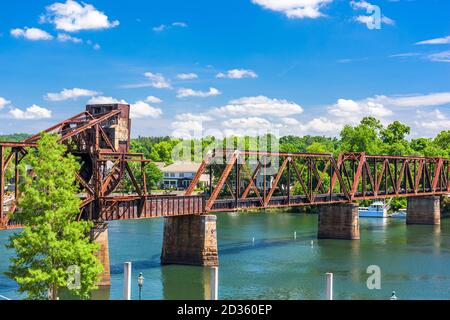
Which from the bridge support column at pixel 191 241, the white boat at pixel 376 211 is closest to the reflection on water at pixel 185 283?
the bridge support column at pixel 191 241

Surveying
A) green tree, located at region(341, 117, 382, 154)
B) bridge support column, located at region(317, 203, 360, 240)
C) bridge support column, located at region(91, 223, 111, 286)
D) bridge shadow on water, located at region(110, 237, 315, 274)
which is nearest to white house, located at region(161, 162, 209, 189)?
green tree, located at region(341, 117, 382, 154)

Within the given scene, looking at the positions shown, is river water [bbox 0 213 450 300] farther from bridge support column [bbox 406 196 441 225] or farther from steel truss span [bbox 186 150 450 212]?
bridge support column [bbox 406 196 441 225]

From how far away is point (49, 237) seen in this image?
32750mm

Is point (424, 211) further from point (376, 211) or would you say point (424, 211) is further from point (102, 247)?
point (102, 247)

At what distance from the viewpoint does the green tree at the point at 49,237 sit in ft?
108

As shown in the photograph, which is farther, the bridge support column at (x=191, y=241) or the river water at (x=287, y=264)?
the bridge support column at (x=191, y=241)

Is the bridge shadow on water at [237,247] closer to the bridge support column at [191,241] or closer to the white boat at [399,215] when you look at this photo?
the bridge support column at [191,241]

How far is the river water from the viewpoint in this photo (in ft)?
174

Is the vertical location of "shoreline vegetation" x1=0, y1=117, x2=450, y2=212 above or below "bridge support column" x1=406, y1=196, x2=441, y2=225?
above

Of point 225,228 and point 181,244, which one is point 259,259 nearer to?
point 181,244

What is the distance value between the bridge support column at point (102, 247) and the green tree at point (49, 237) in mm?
16198

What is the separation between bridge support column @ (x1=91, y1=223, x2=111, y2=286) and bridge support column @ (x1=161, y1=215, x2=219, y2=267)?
11508 mm
